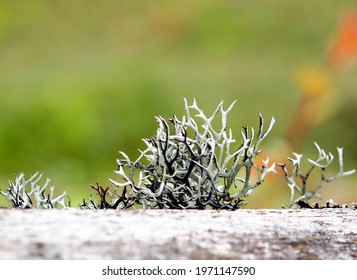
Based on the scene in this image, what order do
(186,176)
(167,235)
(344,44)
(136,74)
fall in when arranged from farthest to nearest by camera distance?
(136,74) < (344,44) < (186,176) < (167,235)

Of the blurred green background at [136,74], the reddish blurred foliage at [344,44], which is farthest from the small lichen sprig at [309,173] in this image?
the reddish blurred foliage at [344,44]

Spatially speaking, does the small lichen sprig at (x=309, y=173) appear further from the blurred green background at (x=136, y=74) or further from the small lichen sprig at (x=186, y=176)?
the blurred green background at (x=136, y=74)

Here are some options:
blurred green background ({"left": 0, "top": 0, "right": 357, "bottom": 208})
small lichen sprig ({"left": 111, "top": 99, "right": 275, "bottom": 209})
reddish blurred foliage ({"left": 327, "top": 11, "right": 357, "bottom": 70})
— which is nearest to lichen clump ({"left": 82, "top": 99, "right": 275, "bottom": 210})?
small lichen sprig ({"left": 111, "top": 99, "right": 275, "bottom": 209})

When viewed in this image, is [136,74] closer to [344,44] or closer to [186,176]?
[344,44]

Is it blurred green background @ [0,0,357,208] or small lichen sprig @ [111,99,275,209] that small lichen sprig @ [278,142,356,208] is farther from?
blurred green background @ [0,0,357,208]

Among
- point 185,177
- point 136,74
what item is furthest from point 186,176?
point 136,74

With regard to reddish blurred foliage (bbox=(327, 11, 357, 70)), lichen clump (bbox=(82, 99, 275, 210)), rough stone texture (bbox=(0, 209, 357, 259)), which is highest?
reddish blurred foliage (bbox=(327, 11, 357, 70))
